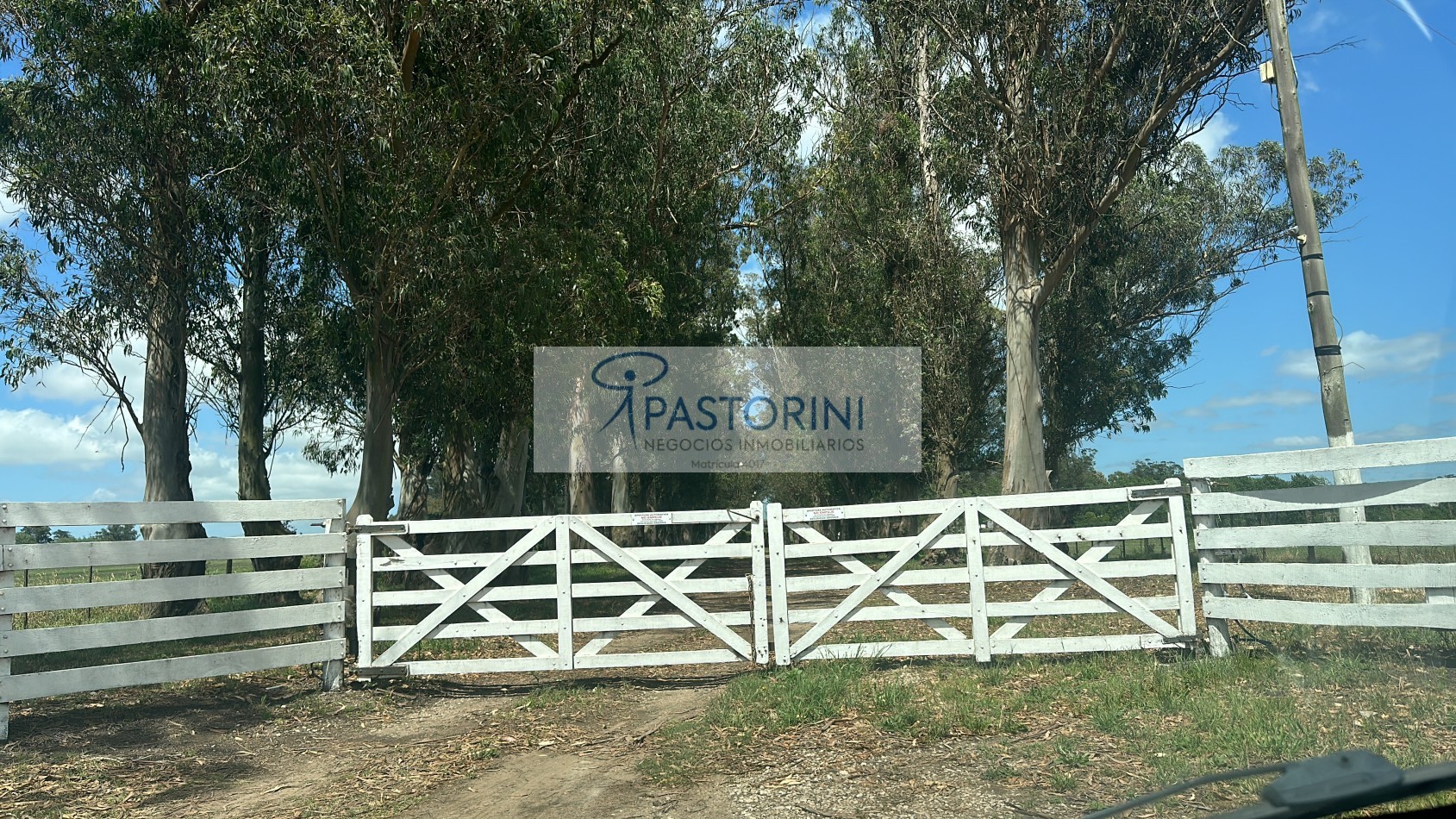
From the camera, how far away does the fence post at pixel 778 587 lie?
8.91 metres

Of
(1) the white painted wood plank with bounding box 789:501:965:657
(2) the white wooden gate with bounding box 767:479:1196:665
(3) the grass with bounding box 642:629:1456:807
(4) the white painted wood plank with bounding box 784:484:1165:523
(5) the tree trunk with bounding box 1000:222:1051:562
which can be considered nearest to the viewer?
(3) the grass with bounding box 642:629:1456:807

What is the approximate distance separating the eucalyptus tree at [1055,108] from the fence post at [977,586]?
11.9m

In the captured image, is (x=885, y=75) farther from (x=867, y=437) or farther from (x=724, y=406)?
(x=867, y=437)

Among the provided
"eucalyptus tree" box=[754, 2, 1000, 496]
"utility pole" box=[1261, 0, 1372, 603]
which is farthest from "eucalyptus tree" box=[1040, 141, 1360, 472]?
"utility pole" box=[1261, 0, 1372, 603]

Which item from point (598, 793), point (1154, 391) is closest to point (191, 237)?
point (598, 793)

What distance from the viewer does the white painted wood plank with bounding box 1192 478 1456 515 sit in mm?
6855

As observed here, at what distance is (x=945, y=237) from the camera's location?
25.6 m

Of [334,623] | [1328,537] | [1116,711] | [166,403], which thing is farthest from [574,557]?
[166,403]

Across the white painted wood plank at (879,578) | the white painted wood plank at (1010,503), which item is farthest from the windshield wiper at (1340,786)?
the white painted wood plank at (879,578)

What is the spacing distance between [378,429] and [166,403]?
408 cm

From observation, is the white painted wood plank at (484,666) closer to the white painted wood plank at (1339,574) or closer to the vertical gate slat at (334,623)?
the vertical gate slat at (334,623)

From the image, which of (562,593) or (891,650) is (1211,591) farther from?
(562,593)

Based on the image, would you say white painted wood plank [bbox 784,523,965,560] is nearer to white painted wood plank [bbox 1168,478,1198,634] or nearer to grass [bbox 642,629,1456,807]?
grass [bbox 642,629,1456,807]

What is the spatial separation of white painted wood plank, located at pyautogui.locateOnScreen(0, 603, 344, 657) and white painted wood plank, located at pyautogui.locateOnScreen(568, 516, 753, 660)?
2426 mm
